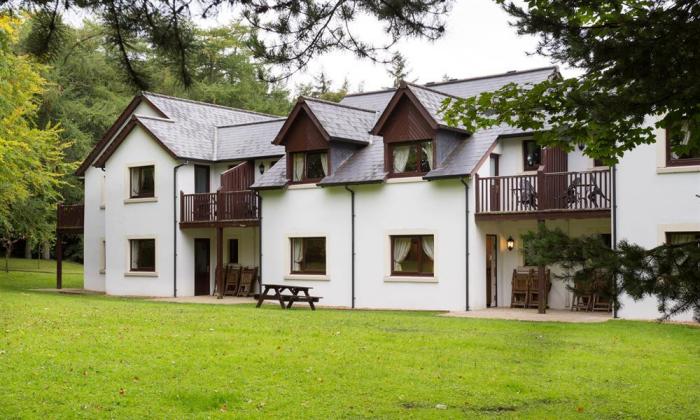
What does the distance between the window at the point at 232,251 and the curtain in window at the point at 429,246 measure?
9.03 metres

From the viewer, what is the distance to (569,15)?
25.0ft

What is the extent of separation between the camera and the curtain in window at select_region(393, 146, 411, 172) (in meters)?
26.4

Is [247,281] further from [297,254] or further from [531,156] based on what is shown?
[531,156]

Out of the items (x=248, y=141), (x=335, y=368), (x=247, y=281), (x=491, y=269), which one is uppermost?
(x=248, y=141)

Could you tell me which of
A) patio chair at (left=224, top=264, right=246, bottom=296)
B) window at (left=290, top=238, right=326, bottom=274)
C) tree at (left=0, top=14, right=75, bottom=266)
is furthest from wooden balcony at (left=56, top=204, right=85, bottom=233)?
window at (left=290, top=238, right=326, bottom=274)

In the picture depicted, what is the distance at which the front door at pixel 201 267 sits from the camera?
3234cm

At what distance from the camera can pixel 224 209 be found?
1188 inches

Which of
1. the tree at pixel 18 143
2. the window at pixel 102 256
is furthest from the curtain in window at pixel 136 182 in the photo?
the window at pixel 102 256

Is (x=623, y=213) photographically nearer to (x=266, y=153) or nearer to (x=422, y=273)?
(x=422, y=273)

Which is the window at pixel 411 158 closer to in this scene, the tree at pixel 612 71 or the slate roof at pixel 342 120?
the slate roof at pixel 342 120

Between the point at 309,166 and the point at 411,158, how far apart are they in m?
3.81

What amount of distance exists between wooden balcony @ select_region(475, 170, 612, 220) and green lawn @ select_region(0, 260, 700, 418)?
4256 mm

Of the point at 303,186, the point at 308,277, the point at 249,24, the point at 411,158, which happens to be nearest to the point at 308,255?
the point at 308,277

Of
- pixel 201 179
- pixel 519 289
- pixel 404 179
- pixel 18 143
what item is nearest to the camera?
pixel 519 289
